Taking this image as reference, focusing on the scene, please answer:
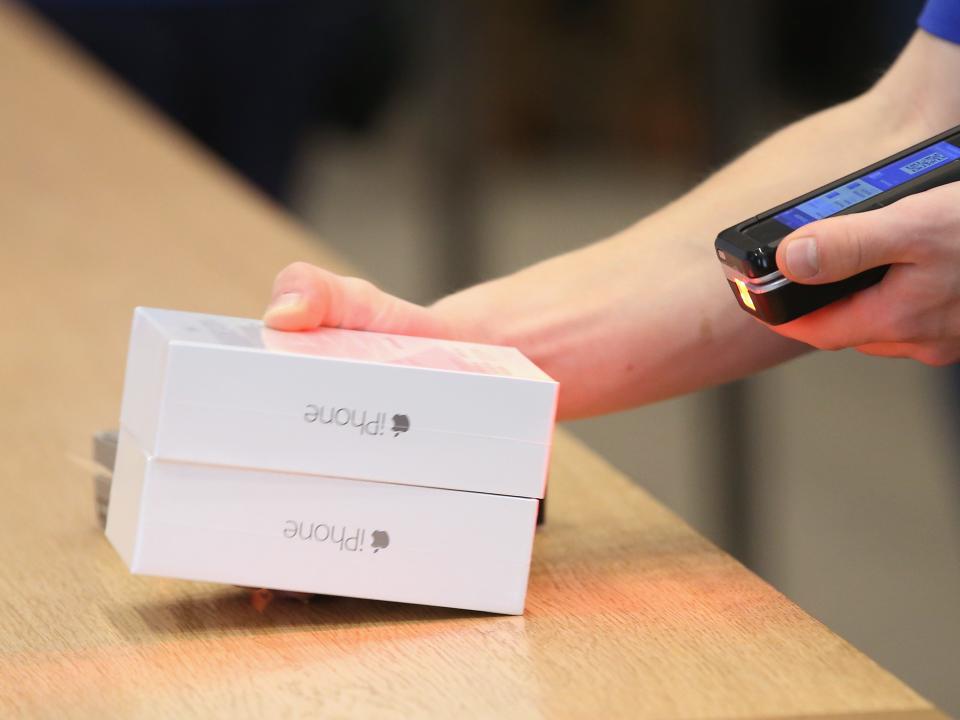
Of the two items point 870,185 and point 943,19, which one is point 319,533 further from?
point 943,19

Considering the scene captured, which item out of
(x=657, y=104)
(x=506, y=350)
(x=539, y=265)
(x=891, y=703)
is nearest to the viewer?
(x=891, y=703)

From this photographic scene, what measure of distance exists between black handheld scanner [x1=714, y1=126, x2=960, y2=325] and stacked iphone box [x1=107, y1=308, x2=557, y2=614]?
9cm

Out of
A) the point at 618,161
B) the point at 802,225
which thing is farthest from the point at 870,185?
the point at 618,161

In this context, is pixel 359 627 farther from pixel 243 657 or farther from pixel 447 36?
pixel 447 36

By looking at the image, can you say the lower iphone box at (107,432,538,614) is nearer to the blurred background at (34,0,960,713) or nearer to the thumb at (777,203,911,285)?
the thumb at (777,203,911,285)

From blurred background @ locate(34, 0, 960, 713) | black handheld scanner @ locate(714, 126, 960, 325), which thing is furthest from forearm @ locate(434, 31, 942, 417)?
black handheld scanner @ locate(714, 126, 960, 325)

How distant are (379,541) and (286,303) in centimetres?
11

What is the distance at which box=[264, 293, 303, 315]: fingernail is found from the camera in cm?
52

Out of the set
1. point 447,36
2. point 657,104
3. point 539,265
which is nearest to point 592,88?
point 657,104

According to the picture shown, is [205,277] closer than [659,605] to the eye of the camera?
No

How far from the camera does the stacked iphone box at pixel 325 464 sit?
46 centimetres

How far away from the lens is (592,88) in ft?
13.3

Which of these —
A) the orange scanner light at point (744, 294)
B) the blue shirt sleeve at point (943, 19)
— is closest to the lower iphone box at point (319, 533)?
the orange scanner light at point (744, 294)

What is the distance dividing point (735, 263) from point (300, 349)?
0.56 feet
